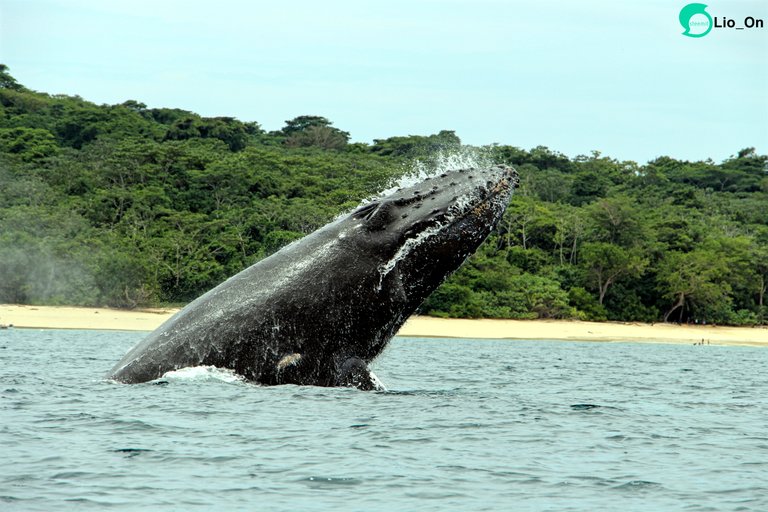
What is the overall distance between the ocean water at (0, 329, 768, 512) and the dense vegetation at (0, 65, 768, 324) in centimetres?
3100

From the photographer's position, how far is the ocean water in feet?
22.7

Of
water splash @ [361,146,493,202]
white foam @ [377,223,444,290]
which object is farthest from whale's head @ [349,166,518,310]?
water splash @ [361,146,493,202]

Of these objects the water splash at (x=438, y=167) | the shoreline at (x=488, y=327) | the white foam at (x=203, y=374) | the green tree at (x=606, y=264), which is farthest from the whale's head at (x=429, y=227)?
the green tree at (x=606, y=264)

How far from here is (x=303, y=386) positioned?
9.40m

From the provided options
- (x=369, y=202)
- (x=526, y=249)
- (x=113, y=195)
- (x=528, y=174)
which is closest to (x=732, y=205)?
(x=528, y=174)

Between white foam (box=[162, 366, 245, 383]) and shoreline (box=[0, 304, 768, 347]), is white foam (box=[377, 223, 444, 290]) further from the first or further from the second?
shoreline (box=[0, 304, 768, 347])

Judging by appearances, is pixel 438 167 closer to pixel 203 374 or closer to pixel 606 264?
pixel 203 374

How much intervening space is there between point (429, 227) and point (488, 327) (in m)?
39.5

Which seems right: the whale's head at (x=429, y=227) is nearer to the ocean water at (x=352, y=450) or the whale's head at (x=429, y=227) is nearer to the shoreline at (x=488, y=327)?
the ocean water at (x=352, y=450)

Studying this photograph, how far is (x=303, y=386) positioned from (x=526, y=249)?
5000cm

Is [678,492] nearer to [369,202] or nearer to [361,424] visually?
[361,424]

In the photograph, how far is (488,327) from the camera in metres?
48.4

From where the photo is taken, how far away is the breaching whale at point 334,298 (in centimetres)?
920

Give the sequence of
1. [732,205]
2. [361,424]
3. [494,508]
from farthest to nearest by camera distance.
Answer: [732,205]
[361,424]
[494,508]
